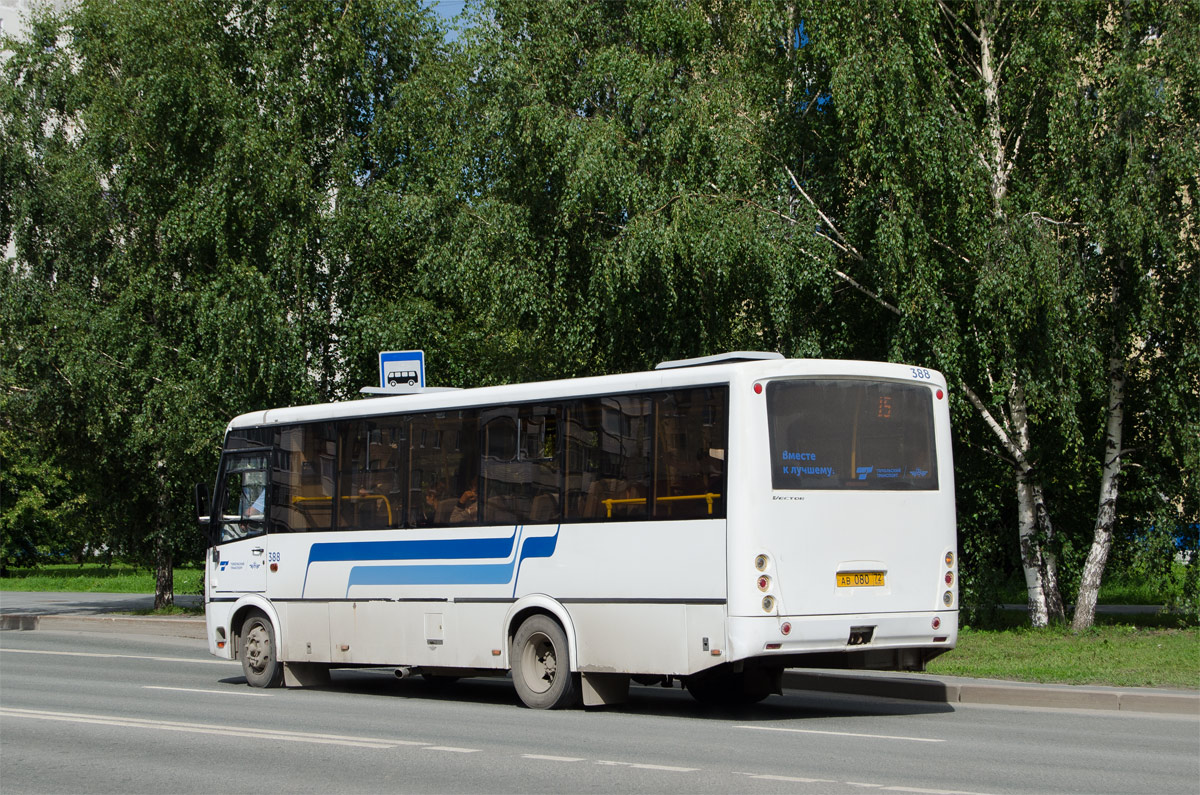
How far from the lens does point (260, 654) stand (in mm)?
16266

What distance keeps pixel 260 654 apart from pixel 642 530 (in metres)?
6.08

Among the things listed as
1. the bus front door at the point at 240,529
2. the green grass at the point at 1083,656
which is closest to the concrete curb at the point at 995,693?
the green grass at the point at 1083,656

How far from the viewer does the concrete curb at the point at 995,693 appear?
1295 centimetres

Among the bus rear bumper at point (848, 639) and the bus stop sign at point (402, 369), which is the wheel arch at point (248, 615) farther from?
the bus rear bumper at point (848, 639)

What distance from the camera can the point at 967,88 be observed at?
2047cm

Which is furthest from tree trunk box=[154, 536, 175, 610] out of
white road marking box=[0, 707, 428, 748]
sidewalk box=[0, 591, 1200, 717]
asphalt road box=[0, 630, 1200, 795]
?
sidewalk box=[0, 591, 1200, 717]

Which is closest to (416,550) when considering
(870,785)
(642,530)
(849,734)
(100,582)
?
(642,530)

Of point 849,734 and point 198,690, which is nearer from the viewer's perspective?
point 849,734

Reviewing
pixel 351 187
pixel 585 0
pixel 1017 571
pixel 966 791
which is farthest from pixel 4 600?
pixel 966 791

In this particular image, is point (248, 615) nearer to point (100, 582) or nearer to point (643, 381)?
point (643, 381)

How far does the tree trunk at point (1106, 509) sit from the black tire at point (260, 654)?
11840mm

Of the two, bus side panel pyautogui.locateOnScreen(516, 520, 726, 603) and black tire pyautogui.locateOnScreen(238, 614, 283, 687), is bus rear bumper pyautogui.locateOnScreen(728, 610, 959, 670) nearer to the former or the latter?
bus side panel pyautogui.locateOnScreen(516, 520, 726, 603)

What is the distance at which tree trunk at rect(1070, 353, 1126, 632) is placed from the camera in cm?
2091

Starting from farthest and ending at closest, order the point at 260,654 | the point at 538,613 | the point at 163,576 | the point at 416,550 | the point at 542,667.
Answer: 1. the point at 163,576
2. the point at 260,654
3. the point at 416,550
4. the point at 542,667
5. the point at 538,613
